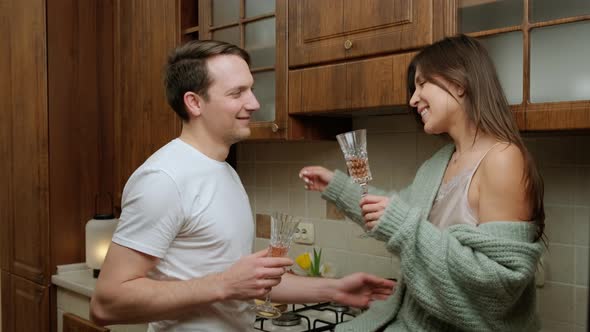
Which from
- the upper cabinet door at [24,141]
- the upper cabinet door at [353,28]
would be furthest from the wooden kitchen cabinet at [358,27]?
the upper cabinet door at [24,141]

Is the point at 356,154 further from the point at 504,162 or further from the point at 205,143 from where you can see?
the point at 205,143

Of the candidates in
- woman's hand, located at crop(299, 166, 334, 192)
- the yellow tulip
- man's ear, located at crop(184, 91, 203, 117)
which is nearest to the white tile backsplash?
the yellow tulip

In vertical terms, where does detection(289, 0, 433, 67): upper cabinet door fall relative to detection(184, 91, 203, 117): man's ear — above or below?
above

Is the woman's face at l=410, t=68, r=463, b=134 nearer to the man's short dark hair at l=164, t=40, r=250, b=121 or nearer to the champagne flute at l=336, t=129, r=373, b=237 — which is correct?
the champagne flute at l=336, t=129, r=373, b=237

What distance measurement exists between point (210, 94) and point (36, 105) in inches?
68.1

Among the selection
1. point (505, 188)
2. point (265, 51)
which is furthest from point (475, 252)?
point (265, 51)

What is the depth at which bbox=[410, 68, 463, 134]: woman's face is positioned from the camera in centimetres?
139

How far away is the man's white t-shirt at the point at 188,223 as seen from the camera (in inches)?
52.9

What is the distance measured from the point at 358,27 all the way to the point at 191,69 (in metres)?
0.54

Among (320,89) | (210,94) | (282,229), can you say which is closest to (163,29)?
(320,89)

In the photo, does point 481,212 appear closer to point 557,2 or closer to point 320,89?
point 557,2

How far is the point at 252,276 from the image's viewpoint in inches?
49.9

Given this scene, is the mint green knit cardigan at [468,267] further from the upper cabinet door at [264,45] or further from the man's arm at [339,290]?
the upper cabinet door at [264,45]

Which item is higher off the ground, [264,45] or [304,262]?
[264,45]
